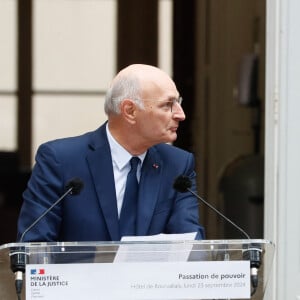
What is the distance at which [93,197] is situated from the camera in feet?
8.02

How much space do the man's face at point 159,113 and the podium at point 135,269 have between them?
1.37 feet

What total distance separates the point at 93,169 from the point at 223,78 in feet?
11.2

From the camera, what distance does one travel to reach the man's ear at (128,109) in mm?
2430

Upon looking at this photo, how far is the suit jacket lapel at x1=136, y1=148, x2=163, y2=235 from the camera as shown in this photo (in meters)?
2.43

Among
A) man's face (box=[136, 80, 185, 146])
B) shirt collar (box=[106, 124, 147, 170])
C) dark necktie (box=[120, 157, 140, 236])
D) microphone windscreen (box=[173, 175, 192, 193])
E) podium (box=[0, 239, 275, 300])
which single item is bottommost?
podium (box=[0, 239, 275, 300])

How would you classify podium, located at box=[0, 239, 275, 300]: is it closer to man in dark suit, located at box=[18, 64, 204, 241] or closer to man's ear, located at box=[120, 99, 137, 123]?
man in dark suit, located at box=[18, 64, 204, 241]

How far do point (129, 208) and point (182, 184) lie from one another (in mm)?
190

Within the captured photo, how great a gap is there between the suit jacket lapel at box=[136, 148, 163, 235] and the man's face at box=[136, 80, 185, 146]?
0.09 metres

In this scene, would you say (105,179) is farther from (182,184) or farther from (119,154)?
(182,184)

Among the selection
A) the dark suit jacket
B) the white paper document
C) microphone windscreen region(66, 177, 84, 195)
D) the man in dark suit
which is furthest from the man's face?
the white paper document

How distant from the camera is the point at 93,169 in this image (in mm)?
2461

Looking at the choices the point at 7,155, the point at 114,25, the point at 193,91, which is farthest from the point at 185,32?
the point at 7,155

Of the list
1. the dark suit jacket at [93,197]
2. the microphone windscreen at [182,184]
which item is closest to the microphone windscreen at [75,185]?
the dark suit jacket at [93,197]

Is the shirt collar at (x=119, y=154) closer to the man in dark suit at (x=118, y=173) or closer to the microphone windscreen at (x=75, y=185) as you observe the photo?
the man in dark suit at (x=118, y=173)
